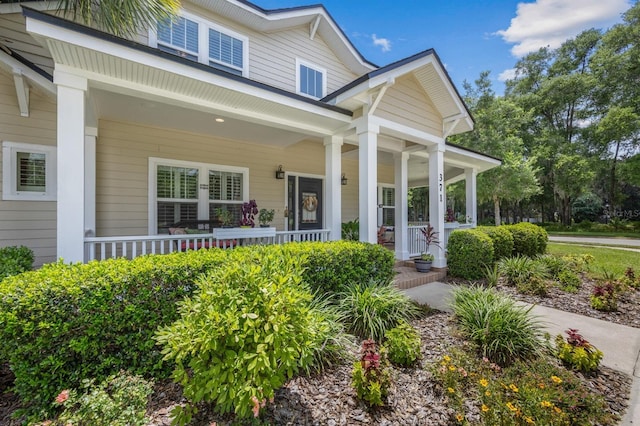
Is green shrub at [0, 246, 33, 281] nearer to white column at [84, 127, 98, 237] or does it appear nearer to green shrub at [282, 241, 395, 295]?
white column at [84, 127, 98, 237]

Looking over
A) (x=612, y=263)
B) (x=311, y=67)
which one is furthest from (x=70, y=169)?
(x=612, y=263)

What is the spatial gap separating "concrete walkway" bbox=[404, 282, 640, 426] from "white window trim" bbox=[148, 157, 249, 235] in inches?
198

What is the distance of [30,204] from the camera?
4820mm

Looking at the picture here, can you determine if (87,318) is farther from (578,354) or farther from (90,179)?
(578,354)

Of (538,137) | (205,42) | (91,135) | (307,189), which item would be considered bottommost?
(307,189)

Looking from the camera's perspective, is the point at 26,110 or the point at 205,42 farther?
the point at 205,42

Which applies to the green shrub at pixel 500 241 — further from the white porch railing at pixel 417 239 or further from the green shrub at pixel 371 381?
the green shrub at pixel 371 381

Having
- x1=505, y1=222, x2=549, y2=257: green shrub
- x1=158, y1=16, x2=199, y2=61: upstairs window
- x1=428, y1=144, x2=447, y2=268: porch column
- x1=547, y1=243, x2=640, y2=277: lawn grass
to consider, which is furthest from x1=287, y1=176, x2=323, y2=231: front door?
x1=547, y1=243, x2=640, y2=277: lawn grass

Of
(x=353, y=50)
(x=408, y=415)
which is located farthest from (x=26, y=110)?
(x=353, y=50)

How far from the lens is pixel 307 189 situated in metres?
8.68

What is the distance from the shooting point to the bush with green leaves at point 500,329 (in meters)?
3.17

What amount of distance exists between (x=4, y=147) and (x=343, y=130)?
5958 mm

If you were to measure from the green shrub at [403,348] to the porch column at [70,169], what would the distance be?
394cm

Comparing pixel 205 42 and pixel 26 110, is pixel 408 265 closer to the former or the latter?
pixel 205 42
